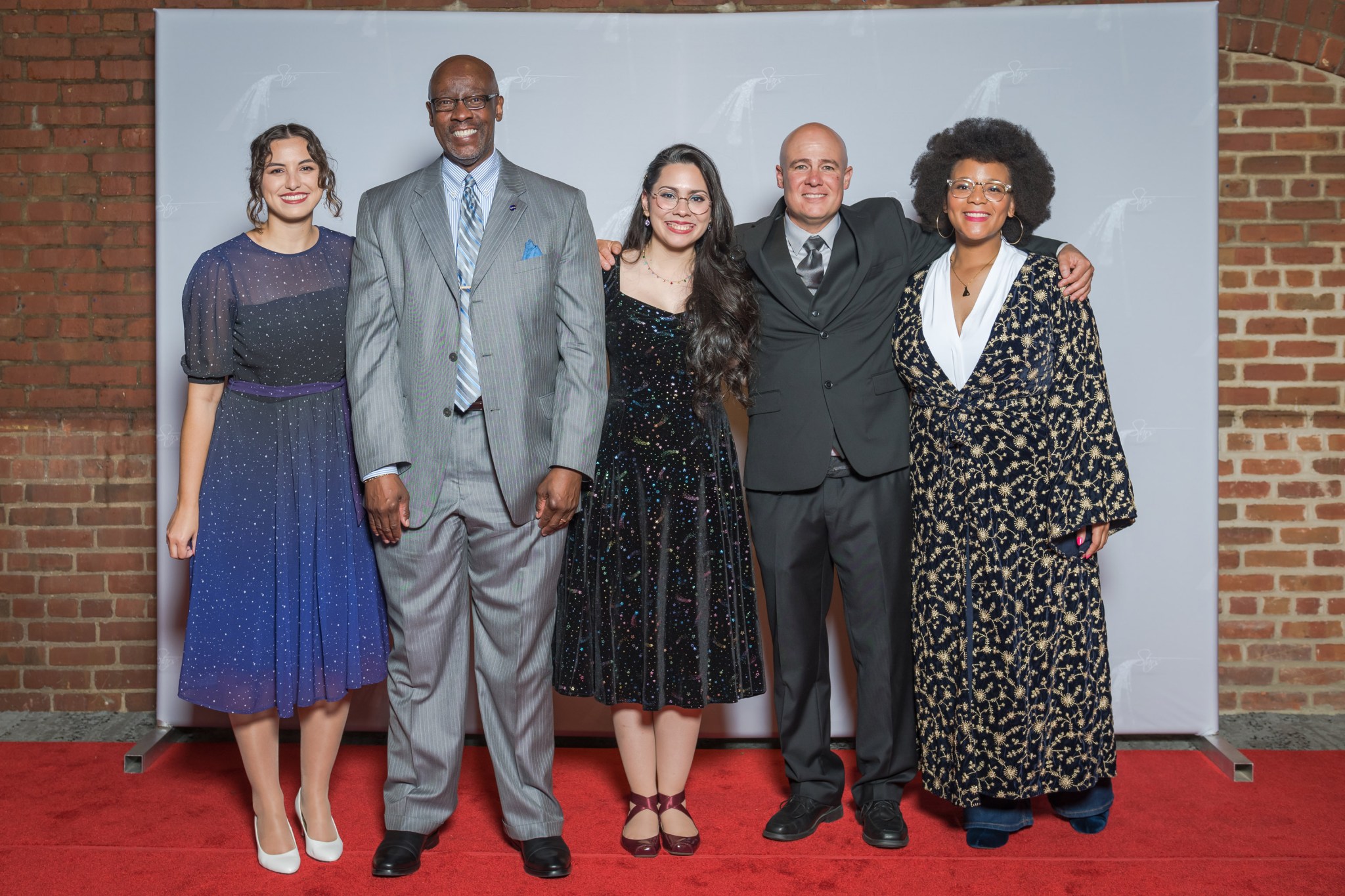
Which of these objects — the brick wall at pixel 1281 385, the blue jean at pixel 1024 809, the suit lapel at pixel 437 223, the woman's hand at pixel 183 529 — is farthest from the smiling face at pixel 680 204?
the brick wall at pixel 1281 385

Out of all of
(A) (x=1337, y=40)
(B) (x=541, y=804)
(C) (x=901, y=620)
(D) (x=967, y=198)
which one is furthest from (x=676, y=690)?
(A) (x=1337, y=40)

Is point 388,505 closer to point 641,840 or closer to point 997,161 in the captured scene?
point 641,840

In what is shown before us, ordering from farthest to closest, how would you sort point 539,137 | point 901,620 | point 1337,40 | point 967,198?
1. point 1337,40
2. point 539,137
3. point 901,620
4. point 967,198

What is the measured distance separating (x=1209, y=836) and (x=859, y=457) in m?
1.30

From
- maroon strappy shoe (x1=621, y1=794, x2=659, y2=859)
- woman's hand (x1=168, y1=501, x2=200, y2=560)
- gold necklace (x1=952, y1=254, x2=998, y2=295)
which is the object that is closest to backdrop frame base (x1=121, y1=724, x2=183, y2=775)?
woman's hand (x1=168, y1=501, x2=200, y2=560)

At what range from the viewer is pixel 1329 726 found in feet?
11.4

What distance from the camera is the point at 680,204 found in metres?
2.49

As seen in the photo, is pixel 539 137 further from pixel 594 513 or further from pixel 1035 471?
pixel 1035 471

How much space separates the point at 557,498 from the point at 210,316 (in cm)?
87

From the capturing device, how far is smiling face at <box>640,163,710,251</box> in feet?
8.16

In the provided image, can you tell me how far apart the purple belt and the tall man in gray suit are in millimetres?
75

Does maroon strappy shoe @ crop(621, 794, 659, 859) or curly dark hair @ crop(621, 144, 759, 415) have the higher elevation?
curly dark hair @ crop(621, 144, 759, 415)

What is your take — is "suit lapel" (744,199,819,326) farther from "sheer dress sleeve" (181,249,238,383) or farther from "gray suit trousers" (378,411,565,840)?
"sheer dress sleeve" (181,249,238,383)

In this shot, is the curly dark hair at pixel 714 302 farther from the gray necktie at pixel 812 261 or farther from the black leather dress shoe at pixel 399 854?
the black leather dress shoe at pixel 399 854
